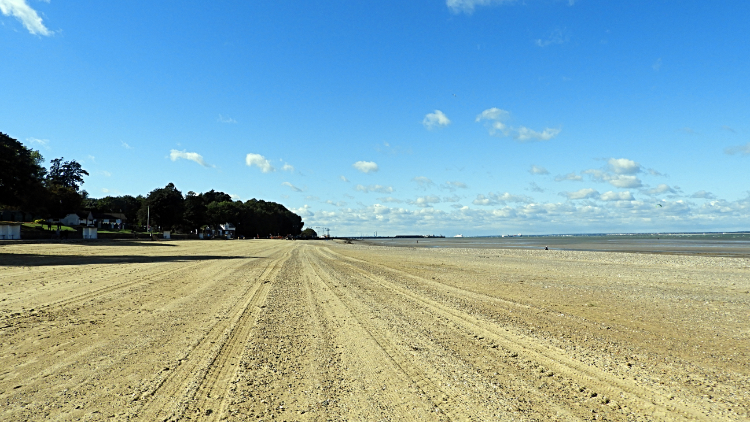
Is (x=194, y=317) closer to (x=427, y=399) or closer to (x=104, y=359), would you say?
(x=104, y=359)

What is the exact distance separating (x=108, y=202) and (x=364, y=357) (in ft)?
567

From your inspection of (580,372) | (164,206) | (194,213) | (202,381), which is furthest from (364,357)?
(194,213)

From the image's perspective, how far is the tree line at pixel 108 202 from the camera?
47625mm

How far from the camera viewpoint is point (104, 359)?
5.66m

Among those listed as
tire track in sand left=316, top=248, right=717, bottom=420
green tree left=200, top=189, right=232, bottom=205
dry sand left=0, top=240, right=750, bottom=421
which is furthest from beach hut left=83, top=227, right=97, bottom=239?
green tree left=200, top=189, right=232, bottom=205

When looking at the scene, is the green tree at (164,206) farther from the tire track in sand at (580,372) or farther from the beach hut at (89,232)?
the tire track in sand at (580,372)

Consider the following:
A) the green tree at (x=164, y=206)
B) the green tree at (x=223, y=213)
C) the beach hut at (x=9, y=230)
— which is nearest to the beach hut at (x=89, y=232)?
the beach hut at (x=9, y=230)

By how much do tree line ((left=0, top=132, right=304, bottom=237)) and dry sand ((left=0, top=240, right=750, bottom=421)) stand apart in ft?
158

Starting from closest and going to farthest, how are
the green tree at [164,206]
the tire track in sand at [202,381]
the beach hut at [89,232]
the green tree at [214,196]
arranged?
1. the tire track in sand at [202,381]
2. the beach hut at [89,232]
3. the green tree at [164,206]
4. the green tree at [214,196]

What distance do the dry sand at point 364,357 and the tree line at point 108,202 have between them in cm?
4823

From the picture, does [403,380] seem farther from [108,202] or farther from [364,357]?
[108,202]

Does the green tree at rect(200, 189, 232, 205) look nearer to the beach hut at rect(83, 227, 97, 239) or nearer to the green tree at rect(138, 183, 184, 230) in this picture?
the green tree at rect(138, 183, 184, 230)

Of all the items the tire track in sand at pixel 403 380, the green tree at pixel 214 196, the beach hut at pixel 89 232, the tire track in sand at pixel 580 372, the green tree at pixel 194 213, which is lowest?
the tire track in sand at pixel 580 372

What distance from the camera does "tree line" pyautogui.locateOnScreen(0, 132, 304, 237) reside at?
47.6 m
